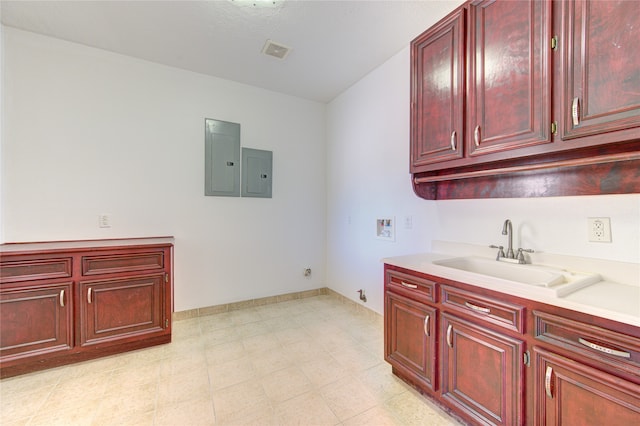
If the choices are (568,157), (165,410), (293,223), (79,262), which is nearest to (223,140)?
(293,223)

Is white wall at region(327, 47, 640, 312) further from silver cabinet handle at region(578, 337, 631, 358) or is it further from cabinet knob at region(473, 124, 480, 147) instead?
silver cabinet handle at region(578, 337, 631, 358)

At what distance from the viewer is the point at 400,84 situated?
253 centimetres

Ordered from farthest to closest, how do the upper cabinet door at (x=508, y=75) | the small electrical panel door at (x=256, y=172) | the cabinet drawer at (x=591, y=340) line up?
the small electrical panel door at (x=256, y=172) → the upper cabinet door at (x=508, y=75) → the cabinet drawer at (x=591, y=340)

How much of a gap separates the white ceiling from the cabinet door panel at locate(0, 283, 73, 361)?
2.16 meters

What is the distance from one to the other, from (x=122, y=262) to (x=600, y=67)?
10.7 ft

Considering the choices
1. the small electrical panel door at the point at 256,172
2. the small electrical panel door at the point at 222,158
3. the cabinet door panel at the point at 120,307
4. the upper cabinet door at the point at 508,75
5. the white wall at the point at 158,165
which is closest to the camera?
the upper cabinet door at the point at 508,75

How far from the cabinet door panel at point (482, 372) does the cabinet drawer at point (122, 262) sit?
7.71 ft

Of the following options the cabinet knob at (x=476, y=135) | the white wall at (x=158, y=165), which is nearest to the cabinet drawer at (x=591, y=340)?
the cabinet knob at (x=476, y=135)

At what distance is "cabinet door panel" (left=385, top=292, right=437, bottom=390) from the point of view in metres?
1.60

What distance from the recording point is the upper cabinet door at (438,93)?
168 cm

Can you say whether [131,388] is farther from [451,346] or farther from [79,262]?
[451,346]

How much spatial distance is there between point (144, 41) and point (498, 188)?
3242 millimetres

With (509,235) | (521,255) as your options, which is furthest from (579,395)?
(509,235)

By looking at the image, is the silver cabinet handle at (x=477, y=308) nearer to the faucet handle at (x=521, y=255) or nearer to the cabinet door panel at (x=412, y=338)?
the cabinet door panel at (x=412, y=338)
